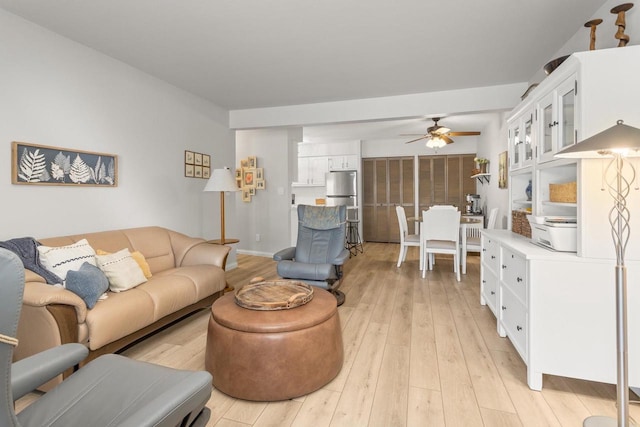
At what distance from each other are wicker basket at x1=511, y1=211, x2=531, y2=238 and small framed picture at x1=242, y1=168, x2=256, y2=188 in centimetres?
460

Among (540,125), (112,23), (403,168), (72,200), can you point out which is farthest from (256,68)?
(403,168)

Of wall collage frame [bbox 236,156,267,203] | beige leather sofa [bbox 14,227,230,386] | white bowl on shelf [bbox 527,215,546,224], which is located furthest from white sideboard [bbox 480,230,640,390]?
wall collage frame [bbox 236,156,267,203]

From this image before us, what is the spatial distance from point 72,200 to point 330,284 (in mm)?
2496

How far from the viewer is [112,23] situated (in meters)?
2.66

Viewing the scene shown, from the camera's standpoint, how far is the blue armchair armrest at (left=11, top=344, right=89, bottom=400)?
1158 millimetres

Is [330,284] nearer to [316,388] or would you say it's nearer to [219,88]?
[316,388]

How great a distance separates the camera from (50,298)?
188 cm

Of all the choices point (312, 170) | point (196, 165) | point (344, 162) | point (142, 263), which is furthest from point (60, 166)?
point (344, 162)

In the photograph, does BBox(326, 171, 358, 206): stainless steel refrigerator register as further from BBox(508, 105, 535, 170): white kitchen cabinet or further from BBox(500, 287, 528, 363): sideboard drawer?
→ BBox(500, 287, 528, 363): sideboard drawer

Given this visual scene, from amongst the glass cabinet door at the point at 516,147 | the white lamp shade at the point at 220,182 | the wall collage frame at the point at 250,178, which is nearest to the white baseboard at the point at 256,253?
the wall collage frame at the point at 250,178

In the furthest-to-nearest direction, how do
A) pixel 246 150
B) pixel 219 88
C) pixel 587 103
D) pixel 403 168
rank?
pixel 403 168 < pixel 246 150 < pixel 219 88 < pixel 587 103

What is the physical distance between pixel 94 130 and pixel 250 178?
3.47 metres

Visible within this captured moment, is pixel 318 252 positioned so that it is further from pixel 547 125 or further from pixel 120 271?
pixel 547 125

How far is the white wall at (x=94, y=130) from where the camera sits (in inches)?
101
